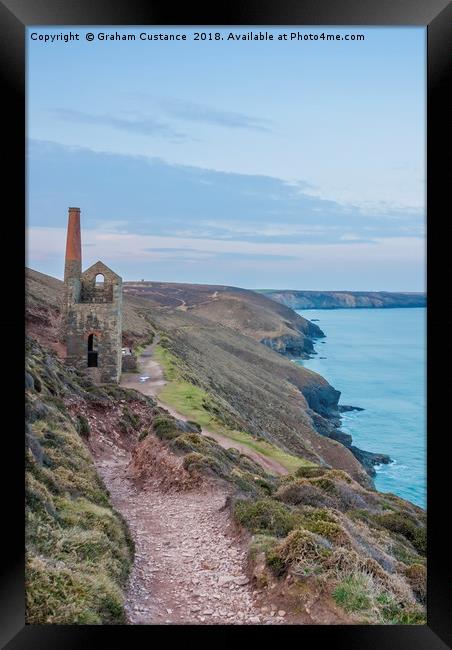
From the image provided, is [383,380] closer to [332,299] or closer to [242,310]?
[332,299]


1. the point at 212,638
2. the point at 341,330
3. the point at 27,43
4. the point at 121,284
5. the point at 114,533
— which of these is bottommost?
the point at 212,638

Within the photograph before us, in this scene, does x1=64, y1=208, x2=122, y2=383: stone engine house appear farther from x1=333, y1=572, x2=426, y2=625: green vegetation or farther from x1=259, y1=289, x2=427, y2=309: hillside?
x1=333, y1=572, x2=426, y2=625: green vegetation

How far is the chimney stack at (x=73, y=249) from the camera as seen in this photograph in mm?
8703

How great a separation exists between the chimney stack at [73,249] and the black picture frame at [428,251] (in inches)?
144

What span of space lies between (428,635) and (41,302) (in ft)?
39.3

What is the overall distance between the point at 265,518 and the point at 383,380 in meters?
3.66

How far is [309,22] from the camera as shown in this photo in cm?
489

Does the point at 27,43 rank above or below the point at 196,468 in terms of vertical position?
above

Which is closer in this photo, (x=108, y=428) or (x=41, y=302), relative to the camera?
(x=108, y=428)

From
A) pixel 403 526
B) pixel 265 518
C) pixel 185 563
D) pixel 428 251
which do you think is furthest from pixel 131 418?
pixel 428 251
